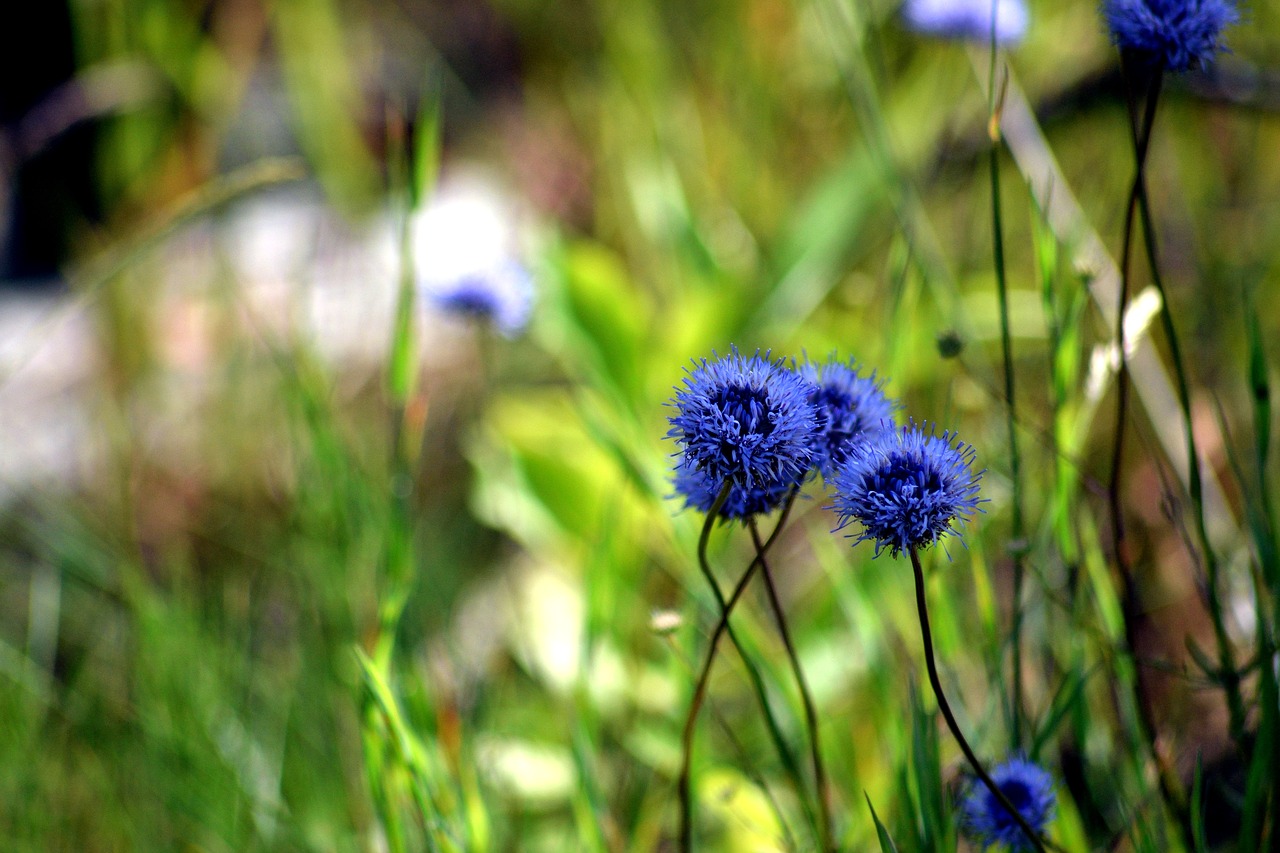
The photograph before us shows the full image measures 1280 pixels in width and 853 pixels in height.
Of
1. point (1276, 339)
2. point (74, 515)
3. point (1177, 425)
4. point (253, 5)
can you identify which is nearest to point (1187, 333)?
point (1276, 339)

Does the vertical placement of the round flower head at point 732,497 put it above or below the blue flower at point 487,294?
below

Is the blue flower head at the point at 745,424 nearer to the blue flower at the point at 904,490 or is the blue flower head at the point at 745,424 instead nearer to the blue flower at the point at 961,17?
the blue flower at the point at 904,490

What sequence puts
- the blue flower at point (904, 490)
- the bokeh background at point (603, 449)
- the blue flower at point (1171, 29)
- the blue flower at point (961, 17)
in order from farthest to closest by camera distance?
the blue flower at point (961, 17)
the bokeh background at point (603, 449)
the blue flower at point (1171, 29)
the blue flower at point (904, 490)

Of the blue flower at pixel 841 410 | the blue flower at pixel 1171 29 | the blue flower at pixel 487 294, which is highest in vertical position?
the blue flower at pixel 487 294

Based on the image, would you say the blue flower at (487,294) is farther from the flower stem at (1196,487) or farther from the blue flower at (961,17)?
the flower stem at (1196,487)

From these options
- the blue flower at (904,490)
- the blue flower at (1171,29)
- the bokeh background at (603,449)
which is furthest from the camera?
the bokeh background at (603,449)

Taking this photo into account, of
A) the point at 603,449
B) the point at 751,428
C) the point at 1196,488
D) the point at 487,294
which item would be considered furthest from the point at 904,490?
the point at 487,294

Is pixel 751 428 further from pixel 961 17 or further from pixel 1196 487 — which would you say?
pixel 961 17

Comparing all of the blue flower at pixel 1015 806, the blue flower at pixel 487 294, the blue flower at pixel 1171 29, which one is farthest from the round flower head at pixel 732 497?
the blue flower at pixel 487 294

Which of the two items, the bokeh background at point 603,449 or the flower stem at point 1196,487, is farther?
the bokeh background at point 603,449
